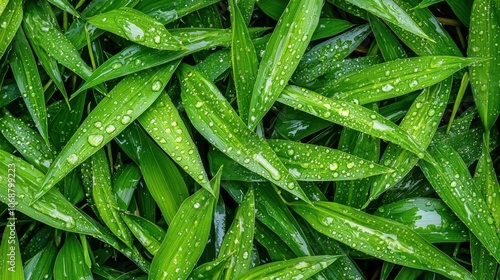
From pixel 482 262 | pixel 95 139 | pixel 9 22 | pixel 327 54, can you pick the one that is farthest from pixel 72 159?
pixel 482 262

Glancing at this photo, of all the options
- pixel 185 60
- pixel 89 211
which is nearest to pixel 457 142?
pixel 185 60

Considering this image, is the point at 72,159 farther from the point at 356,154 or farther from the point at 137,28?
the point at 356,154

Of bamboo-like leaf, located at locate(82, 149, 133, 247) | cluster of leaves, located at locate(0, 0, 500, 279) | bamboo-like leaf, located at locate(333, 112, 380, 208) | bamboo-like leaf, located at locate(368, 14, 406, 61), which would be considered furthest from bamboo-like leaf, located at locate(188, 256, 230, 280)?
bamboo-like leaf, located at locate(368, 14, 406, 61)

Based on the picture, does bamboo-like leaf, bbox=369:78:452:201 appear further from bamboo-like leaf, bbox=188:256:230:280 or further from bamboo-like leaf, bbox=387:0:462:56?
bamboo-like leaf, bbox=188:256:230:280

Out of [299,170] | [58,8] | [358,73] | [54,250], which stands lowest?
[54,250]

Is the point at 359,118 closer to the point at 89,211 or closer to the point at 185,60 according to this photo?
the point at 185,60

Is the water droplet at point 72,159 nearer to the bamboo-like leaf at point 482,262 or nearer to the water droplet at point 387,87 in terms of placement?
the water droplet at point 387,87
